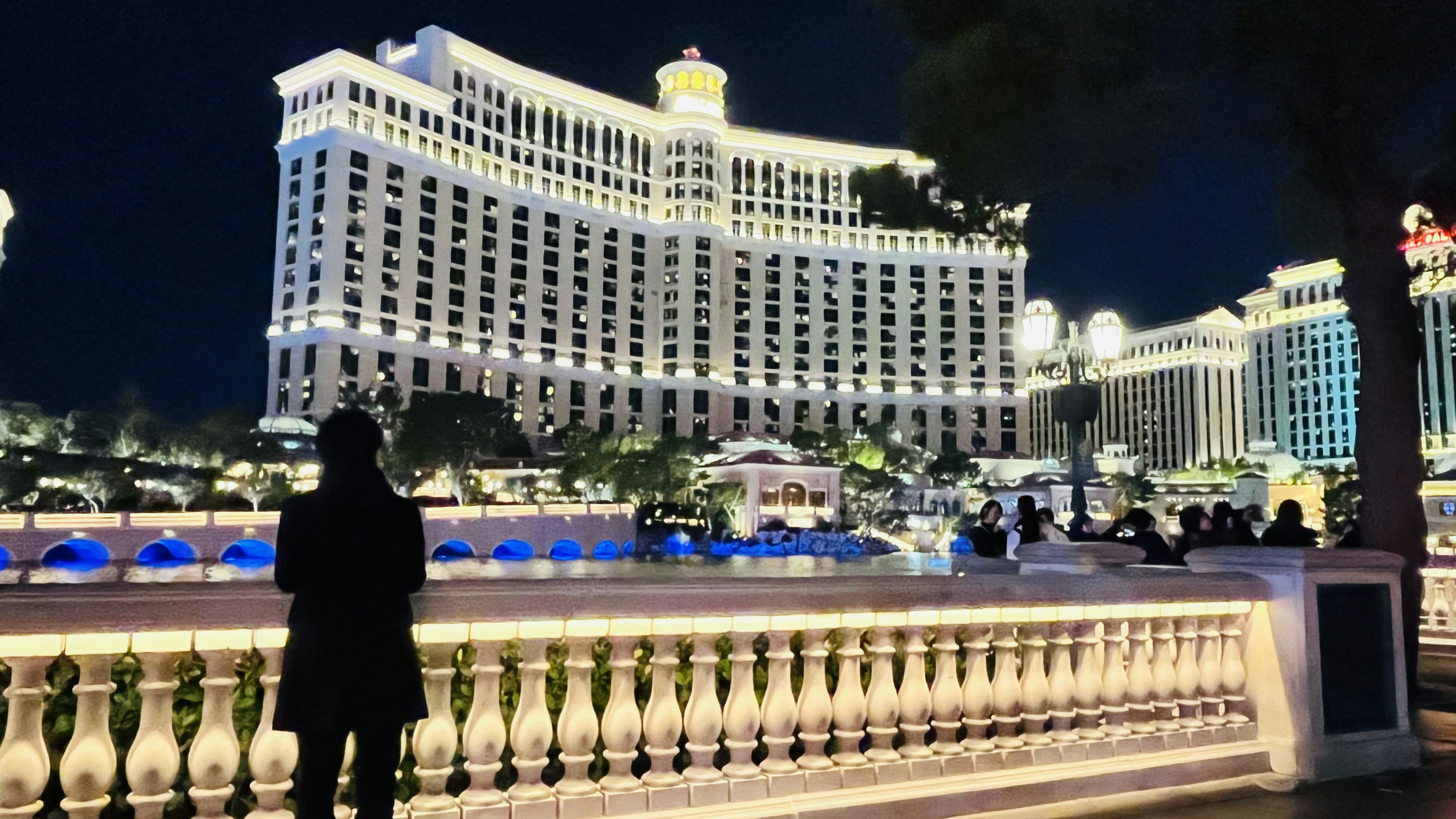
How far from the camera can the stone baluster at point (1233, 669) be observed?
16.1ft

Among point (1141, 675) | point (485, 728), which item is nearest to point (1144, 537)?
point (1141, 675)

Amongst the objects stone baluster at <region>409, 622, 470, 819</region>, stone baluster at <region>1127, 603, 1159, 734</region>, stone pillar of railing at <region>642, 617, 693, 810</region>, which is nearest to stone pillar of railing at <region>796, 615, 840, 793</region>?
stone pillar of railing at <region>642, 617, 693, 810</region>

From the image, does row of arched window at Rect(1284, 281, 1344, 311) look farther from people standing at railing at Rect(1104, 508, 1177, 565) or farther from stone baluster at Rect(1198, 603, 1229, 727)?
stone baluster at Rect(1198, 603, 1229, 727)

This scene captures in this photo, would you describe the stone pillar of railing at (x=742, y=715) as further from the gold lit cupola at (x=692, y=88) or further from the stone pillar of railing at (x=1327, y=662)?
the gold lit cupola at (x=692, y=88)

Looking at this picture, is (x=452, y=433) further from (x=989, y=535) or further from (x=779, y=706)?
(x=779, y=706)

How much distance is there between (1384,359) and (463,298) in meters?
80.4

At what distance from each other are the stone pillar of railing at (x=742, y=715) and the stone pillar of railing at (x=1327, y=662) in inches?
105

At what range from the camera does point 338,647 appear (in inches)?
106

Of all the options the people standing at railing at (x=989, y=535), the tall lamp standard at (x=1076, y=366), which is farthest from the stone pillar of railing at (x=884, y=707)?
the tall lamp standard at (x=1076, y=366)

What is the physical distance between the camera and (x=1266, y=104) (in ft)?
22.3

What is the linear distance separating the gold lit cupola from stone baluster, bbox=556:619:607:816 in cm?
9540

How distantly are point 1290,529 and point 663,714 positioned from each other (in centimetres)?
632

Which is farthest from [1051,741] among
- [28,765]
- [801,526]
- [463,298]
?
[463,298]

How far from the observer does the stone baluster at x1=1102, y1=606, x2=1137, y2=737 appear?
4.52 m
